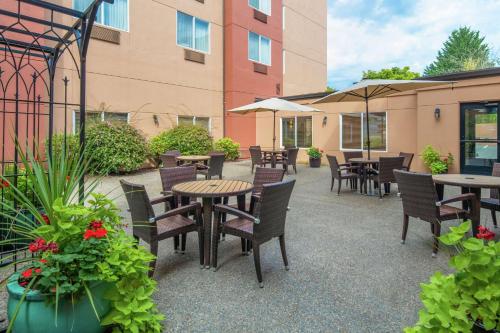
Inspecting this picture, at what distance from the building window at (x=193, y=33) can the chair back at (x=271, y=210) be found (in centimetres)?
1137

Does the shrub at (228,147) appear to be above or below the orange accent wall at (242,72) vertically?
below

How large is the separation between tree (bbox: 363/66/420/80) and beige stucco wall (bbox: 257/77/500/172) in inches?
757

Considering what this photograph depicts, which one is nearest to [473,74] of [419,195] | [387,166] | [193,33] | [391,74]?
[387,166]

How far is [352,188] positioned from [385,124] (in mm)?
4989

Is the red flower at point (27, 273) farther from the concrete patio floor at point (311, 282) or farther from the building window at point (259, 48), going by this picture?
the building window at point (259, 48)

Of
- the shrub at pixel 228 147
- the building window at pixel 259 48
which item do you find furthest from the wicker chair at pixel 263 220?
Answer: the building window at pixel 259 48

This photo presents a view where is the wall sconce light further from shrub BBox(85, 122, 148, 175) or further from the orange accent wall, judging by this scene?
shrub BBox(85, 122, 148, 175)

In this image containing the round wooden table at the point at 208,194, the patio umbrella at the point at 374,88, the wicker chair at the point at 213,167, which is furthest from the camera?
the wicker chair at the point at 213,167

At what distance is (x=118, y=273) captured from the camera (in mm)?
2010

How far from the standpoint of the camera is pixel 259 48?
15539mm

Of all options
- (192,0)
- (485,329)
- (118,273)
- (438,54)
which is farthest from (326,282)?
(438,54)

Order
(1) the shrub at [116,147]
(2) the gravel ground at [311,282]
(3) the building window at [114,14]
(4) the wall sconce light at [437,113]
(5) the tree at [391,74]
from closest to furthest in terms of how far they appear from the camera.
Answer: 1. (2) the gravel ground at [311,282]
2. (1) the shrub at [116,147]
3. (4) the wall sconce light at [437,113]
4. (3) the building window at [114,14]
5. (5) the tree at [391,74]

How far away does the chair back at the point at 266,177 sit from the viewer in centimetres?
440

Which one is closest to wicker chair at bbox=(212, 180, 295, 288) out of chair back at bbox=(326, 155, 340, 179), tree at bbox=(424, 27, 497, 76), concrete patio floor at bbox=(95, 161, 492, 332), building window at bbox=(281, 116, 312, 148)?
concrete patio floor at bbox=(95, 161, 492, 332)
